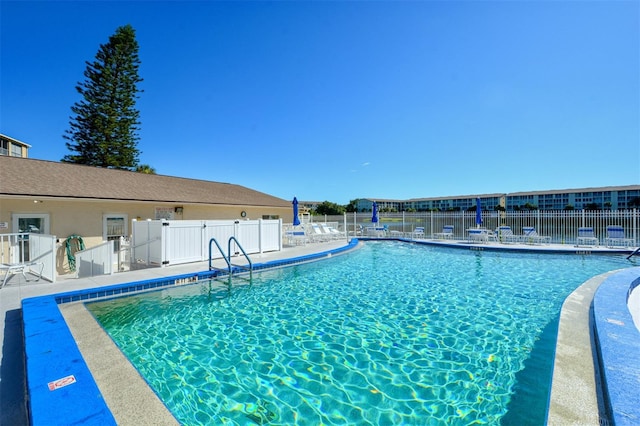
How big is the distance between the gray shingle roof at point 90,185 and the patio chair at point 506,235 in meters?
14.5

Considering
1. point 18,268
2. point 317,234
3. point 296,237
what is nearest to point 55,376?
point 18,268

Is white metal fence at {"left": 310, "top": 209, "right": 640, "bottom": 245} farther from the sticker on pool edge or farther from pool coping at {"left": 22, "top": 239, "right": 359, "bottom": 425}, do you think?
the sticker on pool edge

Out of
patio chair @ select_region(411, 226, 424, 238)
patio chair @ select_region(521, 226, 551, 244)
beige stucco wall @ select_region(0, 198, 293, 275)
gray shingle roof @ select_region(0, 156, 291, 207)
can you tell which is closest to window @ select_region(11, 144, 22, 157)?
gray shingle roof @ select_region(0, 156, 291, 207)

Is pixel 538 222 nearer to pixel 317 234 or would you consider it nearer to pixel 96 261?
pixel 317 234

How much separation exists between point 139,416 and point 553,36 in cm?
1520

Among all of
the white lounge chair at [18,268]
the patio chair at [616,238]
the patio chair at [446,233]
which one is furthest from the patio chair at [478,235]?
the white lounge chair at [18,268]

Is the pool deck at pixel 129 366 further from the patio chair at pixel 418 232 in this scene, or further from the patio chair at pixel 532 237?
the patio chair at pixel 418 232

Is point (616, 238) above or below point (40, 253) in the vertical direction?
below

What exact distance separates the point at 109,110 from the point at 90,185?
1761cm

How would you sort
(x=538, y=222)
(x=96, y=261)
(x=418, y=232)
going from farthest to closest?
(x=418, y=232) → (x=538, y=222) → (x=96, y=261)

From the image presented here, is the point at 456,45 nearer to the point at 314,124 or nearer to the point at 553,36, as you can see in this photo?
the point at 553,36

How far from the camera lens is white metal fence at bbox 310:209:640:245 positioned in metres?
14.8

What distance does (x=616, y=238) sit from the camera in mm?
14414

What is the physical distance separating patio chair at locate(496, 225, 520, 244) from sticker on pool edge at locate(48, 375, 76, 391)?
1924 cm
